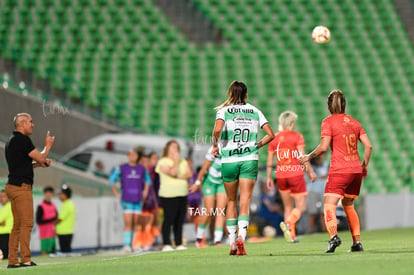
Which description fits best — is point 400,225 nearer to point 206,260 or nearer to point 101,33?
point 101,33

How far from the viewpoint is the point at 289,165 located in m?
16.2

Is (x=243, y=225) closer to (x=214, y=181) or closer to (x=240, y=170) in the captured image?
(x=240, y=170)

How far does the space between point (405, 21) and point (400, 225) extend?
1248 centimetres

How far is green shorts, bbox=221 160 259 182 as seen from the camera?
12.2 m

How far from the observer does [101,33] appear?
116 feet

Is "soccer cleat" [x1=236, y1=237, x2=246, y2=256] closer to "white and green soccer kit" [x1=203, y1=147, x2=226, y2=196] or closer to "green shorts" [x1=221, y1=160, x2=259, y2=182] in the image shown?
"green shorts" [x1=221, y1=160, x2=259, y2=182]

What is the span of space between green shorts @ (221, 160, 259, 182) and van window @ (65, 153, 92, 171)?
10.9 m

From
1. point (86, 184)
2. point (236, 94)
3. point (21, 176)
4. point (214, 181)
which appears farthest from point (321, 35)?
point (86, 184)

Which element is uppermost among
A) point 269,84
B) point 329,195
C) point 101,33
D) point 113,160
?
point 101,33

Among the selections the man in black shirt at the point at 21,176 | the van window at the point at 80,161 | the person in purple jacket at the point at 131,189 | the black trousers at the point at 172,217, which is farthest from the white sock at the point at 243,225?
the van window at the point at 80,161

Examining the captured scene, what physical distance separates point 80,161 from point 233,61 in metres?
12.1

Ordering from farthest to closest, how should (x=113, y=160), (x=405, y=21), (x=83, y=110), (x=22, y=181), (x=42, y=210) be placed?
(x=405, y=21) → (x=83, y=110) → (x=113, y=160) → (x=42, y=210) → (x=22, y=181)

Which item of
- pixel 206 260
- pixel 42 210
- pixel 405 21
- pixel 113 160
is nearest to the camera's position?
→ pixel 206 260

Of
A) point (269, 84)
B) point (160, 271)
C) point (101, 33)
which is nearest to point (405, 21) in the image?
point (269, 84)
